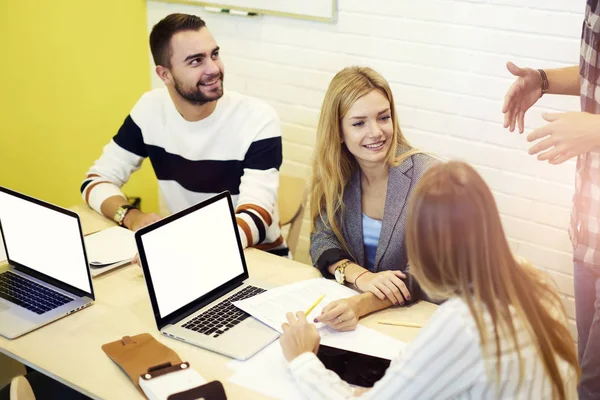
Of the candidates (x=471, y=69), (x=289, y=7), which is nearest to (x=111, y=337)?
(x=471, y=69)

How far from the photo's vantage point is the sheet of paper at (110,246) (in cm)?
217

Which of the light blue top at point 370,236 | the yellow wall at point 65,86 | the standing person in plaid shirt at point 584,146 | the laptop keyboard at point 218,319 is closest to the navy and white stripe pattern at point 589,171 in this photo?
the standing person in plaid shirt at point 584,146

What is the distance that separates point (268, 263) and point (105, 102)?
1953 millimetres

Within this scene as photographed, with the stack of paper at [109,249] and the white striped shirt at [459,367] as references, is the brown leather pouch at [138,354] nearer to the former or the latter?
the stack of paper at [109,249]

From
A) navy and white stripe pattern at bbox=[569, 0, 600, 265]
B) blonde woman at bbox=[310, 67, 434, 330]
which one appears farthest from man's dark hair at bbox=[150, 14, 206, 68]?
navy and white stripe pattern at bbox=[569, 0, 600, 265]

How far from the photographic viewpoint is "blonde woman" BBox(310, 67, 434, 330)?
7.09 ft

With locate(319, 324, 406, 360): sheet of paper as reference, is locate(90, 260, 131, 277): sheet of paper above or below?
above

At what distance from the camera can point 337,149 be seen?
2.27 meters

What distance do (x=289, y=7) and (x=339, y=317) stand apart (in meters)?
1.81

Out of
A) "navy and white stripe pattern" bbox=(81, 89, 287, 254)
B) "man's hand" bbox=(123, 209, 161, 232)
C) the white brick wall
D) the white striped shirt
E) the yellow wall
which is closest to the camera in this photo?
the white striped shirt

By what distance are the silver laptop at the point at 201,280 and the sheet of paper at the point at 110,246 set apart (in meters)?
0.38

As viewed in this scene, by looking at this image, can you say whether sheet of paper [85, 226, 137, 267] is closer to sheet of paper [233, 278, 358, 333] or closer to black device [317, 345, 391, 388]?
sheet of paper [233, 278, 358, 333]

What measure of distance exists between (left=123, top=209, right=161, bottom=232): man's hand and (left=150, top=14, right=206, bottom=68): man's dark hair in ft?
1.88

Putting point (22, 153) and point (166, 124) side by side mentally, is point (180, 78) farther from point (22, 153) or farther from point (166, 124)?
point (22, 153)
